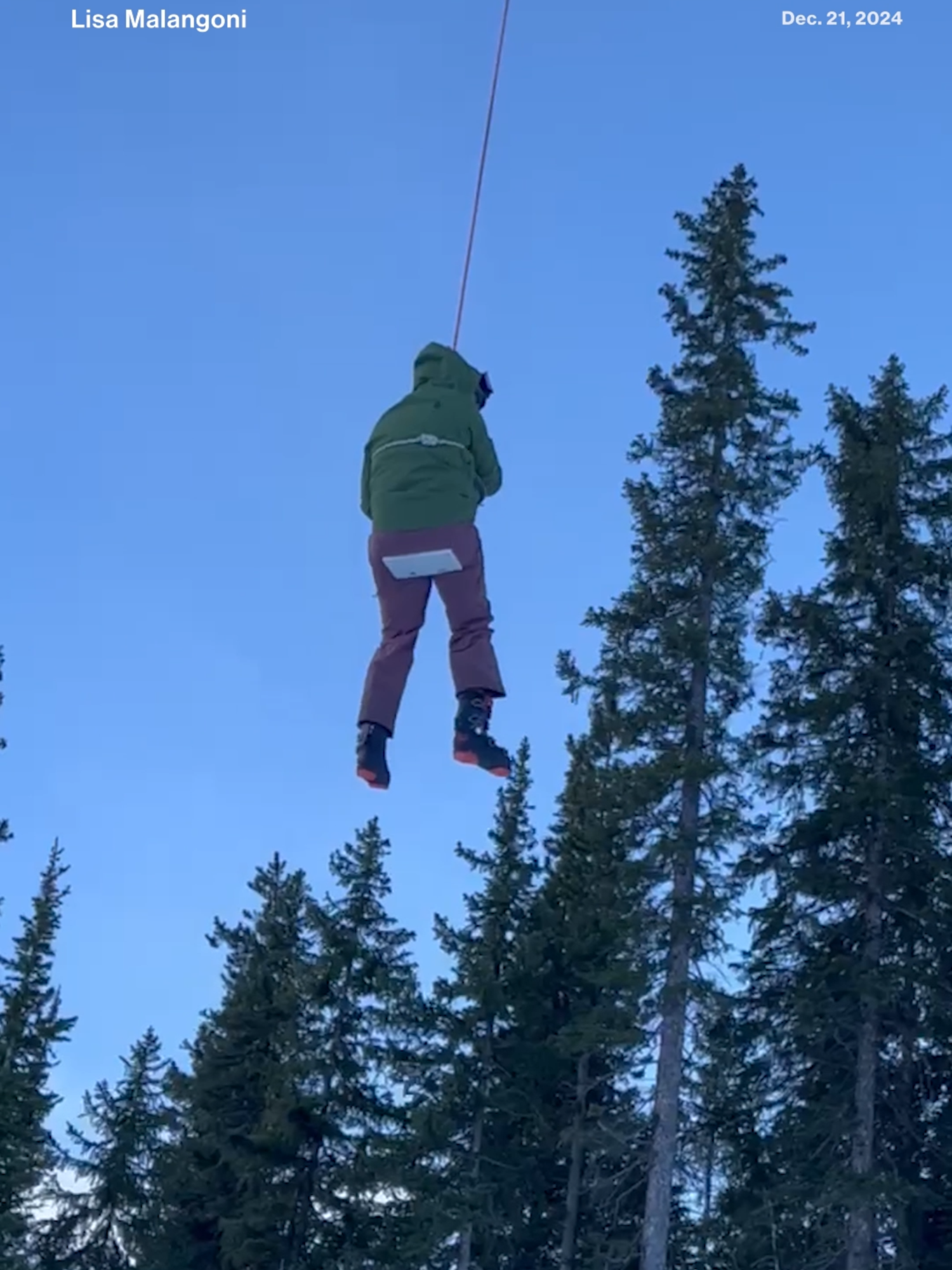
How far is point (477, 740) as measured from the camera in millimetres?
8984

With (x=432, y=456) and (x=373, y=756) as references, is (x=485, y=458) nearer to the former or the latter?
(x=432, y=456)

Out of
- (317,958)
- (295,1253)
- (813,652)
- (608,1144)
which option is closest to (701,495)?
(813,652)

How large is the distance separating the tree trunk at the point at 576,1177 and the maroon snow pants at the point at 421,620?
17584mm

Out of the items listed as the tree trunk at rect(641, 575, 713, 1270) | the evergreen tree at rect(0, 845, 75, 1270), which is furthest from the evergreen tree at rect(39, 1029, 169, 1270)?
the tree trunk at rect(641, 575, 713, 1270)

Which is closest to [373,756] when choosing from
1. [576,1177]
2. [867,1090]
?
[867,1090]

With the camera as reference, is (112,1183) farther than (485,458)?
Yes

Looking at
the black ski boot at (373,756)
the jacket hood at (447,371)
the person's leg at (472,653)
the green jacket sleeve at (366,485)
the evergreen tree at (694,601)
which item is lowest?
the black ski boot at (373,756)

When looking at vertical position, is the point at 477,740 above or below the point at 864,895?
below

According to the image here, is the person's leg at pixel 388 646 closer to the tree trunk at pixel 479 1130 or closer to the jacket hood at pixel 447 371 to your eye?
the jacket hood at pixel 447 371

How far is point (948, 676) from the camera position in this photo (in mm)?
22594

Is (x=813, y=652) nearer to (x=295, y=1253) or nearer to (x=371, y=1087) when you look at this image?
(x=371, y=1087)

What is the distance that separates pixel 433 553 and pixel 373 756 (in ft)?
3.97

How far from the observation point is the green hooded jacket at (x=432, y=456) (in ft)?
29.8

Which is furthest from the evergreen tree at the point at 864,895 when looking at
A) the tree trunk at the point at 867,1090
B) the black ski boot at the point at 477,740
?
the black ski boot at the point at 477,740
